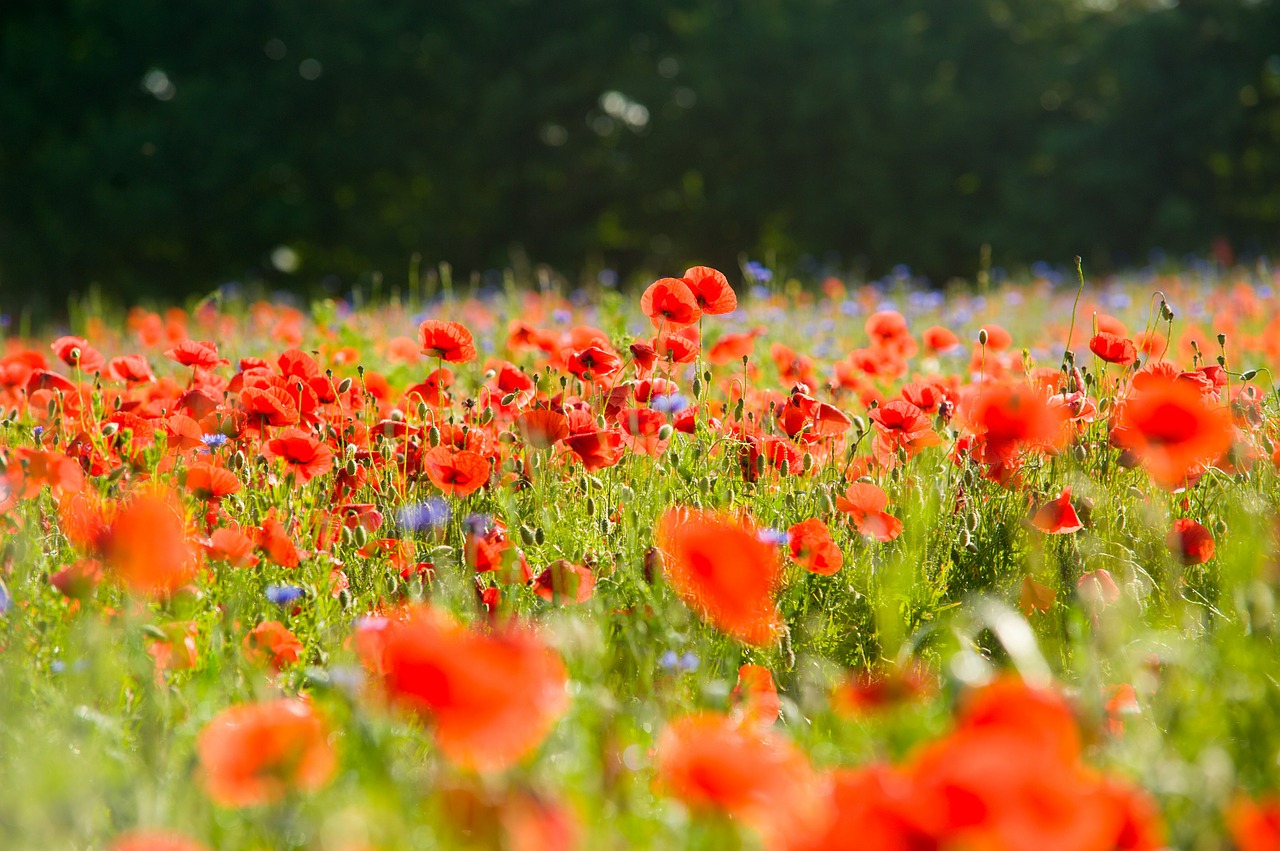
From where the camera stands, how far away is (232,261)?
12617 millimetres

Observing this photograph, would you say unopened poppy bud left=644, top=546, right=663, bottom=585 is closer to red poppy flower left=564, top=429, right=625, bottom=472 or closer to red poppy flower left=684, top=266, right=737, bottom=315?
red poppy flower left=564, top=429, right=625, bottom=472

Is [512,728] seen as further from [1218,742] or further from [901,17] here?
[901,17]

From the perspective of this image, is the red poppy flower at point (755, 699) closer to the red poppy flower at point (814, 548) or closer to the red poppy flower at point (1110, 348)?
the red poppy flower at point (814, 548)

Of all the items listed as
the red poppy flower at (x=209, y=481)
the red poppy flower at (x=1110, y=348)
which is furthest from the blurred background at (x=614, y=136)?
the red poppy flower at (x=209, y=481)

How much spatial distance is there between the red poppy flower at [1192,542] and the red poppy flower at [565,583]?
0.97 metres

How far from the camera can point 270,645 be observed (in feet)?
5.29

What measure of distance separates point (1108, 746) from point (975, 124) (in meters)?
13.0

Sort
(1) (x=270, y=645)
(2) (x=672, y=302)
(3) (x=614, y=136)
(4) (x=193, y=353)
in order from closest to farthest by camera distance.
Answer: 1. (1) (x=270, y=645)
2. (2) (x=672, y=302)
3. (4) (x=193, y=353)
4. (3) (x=614, y=136)

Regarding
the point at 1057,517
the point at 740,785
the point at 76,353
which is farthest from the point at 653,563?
the point at 76,353

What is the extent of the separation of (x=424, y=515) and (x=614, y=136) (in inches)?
456

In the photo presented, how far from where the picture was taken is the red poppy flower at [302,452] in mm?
1991

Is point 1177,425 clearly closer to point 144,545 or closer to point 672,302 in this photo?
point 672,302

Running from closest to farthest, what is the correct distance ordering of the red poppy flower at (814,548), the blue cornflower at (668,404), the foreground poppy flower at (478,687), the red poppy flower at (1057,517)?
the foreground poppy flower at (478,687) < the red poppy flower at (814,548) < the red poppy flower at (1057,517) < the blue cornflower at (668,404)

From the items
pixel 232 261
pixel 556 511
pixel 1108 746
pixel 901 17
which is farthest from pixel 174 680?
pixel 901 17
